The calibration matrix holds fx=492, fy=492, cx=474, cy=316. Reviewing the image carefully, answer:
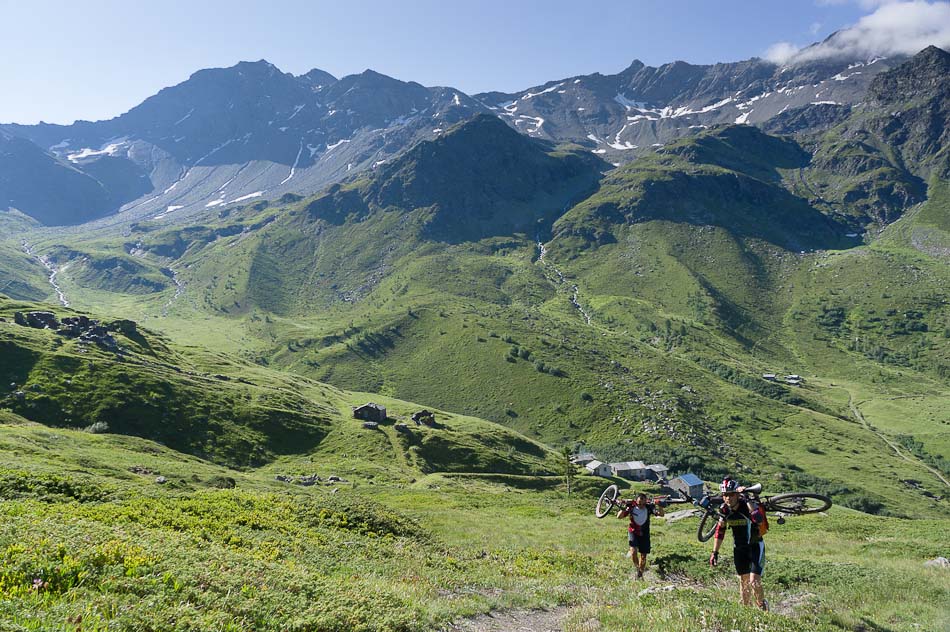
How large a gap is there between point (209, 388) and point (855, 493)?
167m

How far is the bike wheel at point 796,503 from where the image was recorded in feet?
46.5

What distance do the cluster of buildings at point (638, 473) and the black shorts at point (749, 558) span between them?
99149 millimetres

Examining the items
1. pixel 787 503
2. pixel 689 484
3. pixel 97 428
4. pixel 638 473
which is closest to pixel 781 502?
pixel 787 503

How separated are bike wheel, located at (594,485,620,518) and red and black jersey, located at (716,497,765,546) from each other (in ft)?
14.0

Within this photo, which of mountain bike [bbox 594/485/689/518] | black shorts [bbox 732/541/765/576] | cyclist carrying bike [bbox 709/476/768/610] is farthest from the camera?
mountain bike [bbox 594/485/689/518]

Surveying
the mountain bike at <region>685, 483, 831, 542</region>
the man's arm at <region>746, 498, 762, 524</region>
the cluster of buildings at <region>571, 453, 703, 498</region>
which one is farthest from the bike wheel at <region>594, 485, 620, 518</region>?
the cluster of buildings at <region>571, 453, 703, 498</region>

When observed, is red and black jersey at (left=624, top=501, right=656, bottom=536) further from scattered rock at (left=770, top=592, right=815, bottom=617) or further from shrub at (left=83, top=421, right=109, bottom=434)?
shrub at (left=83, top=421, right=109, bottom=434)

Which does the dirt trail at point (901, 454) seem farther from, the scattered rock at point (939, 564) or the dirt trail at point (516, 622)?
the dirt trail at point (516, 622)

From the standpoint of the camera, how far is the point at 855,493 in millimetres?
135125

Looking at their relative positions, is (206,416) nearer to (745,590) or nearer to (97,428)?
(97,428)

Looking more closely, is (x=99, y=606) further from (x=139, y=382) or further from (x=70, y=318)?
(x=70, y=318)

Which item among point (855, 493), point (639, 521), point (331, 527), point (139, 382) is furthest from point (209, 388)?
point (855, 493)

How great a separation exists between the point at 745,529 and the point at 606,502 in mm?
5928

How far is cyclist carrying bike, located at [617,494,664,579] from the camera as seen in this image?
2142 cm
